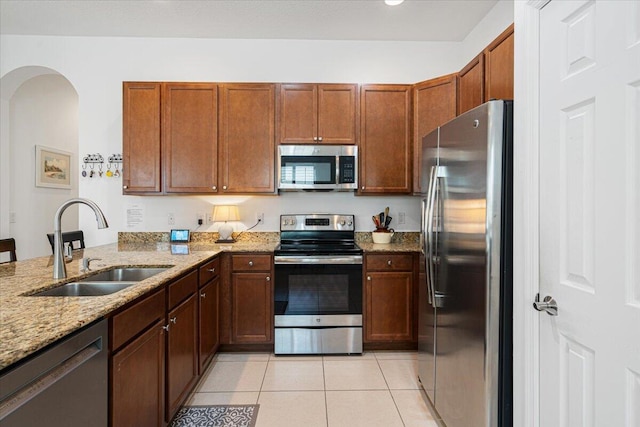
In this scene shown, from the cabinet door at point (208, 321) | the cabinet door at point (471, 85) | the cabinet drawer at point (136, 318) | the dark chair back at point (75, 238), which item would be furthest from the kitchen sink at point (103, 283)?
the cabinet door at point (471, 85)

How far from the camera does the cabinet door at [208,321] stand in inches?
92.1

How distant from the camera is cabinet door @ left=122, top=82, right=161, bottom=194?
118 inches

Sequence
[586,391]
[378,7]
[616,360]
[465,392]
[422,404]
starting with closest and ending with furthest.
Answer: [616,360] < [586,391] < [465,392] < [422,404] < [378,7]

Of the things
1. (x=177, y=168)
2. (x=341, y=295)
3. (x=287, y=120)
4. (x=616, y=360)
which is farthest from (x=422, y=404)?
(x=177, y=168)

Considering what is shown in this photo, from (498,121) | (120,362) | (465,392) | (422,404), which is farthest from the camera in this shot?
(422,404)

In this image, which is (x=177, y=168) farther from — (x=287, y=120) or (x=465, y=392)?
(x=465, y=392)

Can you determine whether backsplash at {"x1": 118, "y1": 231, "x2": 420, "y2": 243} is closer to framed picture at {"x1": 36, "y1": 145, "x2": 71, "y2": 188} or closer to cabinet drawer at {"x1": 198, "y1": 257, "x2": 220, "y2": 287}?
cabinet drawer at {"x1": 198, "y1": 257, "x2": 220, "y2": 287}

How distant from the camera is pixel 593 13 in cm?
110

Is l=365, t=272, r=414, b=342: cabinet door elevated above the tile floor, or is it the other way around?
l=365, t=272, r=414, b=342: cabinet door

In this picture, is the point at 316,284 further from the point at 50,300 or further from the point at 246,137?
the point at 50,300

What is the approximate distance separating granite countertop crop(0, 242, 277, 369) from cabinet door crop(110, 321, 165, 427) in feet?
0.75

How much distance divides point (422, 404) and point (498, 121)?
70.3 inches

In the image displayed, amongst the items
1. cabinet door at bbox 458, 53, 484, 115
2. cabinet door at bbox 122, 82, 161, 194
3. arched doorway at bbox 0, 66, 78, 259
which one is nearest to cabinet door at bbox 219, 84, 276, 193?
cabinet door at bbox 122, 82, 161, 194

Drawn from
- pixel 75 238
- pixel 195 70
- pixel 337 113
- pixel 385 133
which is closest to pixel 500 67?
pixel 385 133
